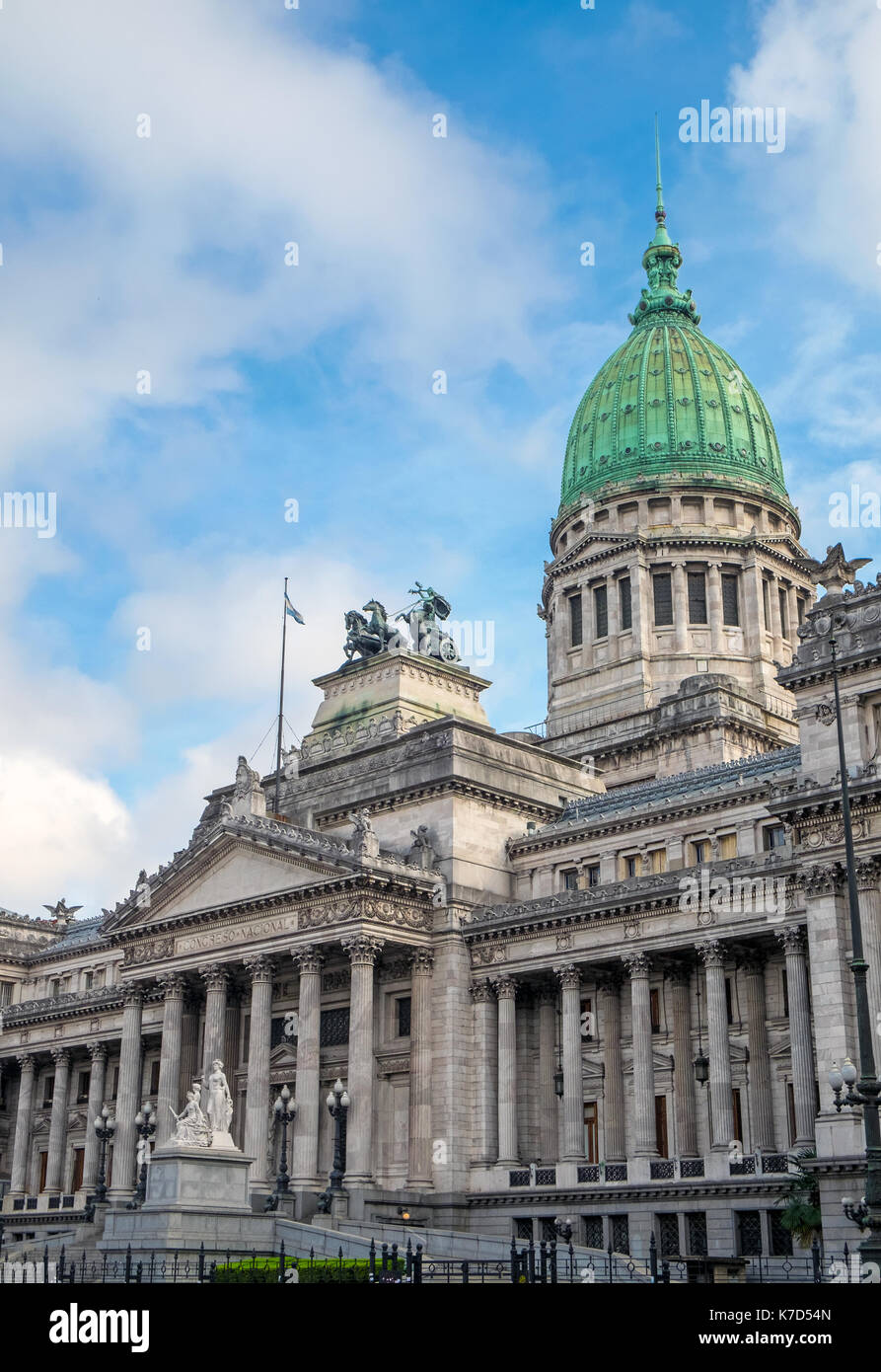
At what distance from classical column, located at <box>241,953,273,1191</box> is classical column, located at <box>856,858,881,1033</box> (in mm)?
27862

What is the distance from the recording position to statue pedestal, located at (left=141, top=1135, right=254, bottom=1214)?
160 ft

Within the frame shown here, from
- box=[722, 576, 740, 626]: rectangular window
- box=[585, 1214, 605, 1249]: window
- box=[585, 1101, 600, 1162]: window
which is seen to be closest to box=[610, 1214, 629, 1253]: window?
box=[585, 1214, 605, 1249]: window

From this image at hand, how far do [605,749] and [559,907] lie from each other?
80.6 feet

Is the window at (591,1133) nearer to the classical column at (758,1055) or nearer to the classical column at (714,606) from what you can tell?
the classical column at (758,1055)

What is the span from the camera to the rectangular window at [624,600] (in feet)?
319

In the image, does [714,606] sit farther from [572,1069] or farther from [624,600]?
[572,1069]

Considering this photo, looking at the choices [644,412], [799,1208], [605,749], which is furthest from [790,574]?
[799,1208]

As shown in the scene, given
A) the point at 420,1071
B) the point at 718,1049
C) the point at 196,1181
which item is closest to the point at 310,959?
the point at 420,1071

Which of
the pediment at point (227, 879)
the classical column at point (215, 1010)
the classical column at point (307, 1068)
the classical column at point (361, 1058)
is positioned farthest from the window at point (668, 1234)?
the classical column at point (215, 1010)

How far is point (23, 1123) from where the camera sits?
88438 mm

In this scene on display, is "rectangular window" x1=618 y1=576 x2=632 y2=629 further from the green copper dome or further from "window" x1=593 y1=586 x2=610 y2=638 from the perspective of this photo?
the green copper dome

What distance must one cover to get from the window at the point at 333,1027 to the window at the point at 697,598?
3872cm

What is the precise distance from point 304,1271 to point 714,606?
61.6 metres

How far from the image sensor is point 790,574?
98500 millimetres
